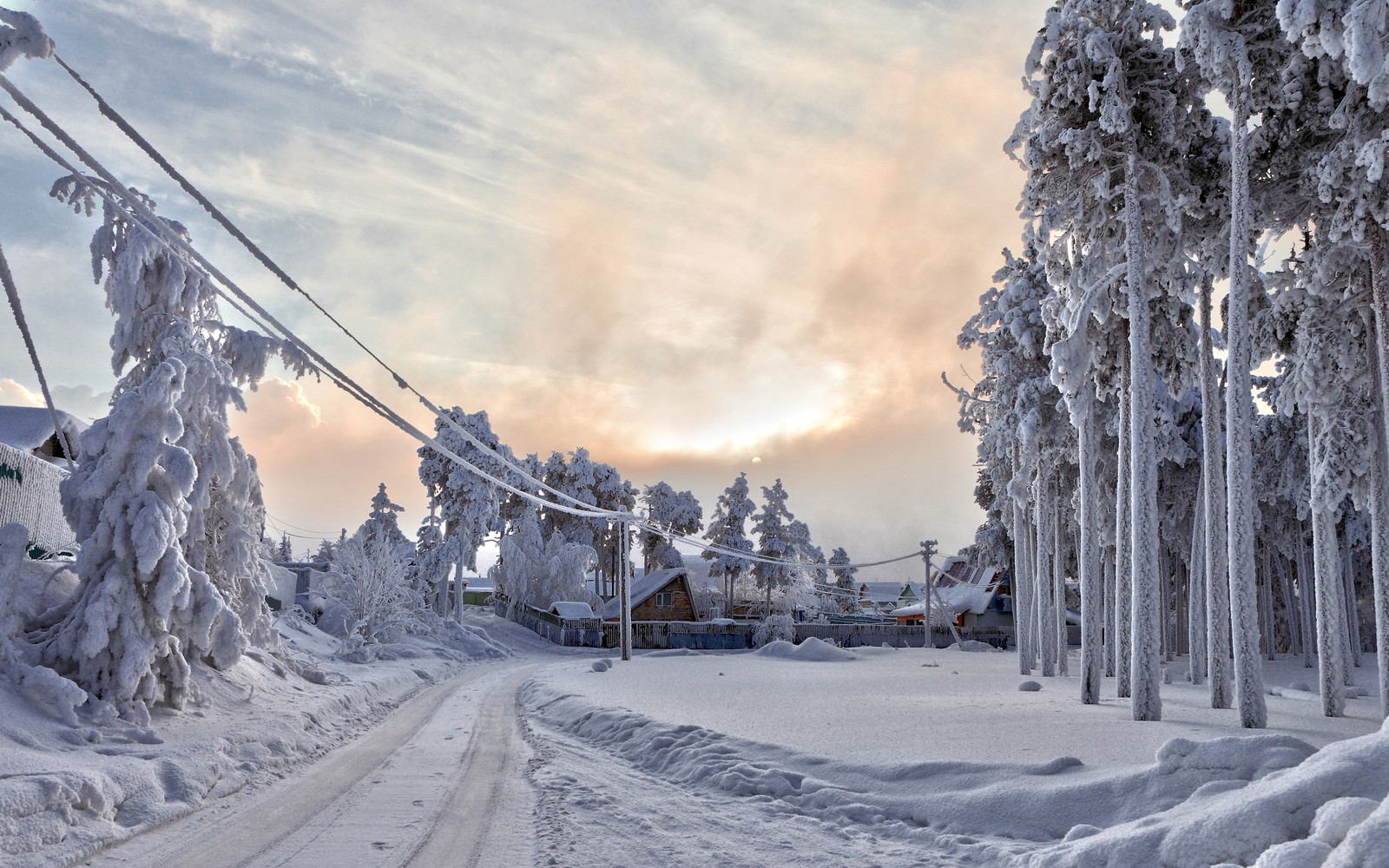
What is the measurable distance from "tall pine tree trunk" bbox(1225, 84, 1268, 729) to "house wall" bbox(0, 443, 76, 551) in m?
26.7

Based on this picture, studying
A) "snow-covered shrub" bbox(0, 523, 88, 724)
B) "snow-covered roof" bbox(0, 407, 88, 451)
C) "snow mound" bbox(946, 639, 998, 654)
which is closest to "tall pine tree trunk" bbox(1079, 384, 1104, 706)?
"snow-covered shrub" bbox(0, 523, 88, 724)

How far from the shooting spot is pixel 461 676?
3259 centimetres

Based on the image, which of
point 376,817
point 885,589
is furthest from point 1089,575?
point 885,589

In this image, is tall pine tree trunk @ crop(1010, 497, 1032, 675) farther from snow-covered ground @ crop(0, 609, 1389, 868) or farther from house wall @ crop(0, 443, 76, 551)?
→ house wall @ crop(0, 443, 76, 551)

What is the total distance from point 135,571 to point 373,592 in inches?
979

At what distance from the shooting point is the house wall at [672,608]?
207ft

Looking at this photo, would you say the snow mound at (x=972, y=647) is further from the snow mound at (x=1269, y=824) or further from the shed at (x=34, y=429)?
the snow mound at (x=1269, y=824)

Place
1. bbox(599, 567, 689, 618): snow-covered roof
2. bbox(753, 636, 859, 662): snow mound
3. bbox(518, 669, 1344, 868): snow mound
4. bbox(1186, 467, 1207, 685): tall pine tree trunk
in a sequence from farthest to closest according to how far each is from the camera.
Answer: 1. bbox(599, 567, 689, 618): snow-covered roof
2. bbox(753, 636, 859, 662): snow mound
3. bbox(1186, 467, 1207, 685): tall pine tree trunk
4. bbox(518, 669, 1344, 868): snow mound

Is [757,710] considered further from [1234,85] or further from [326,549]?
[326,549]

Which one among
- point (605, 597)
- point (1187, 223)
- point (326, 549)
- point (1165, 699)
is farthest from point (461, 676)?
point (605, 597)

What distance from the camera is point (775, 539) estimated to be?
74.1 meters

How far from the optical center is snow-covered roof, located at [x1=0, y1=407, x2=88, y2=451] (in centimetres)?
3200

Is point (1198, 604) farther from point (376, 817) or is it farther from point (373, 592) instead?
point (373, 592)

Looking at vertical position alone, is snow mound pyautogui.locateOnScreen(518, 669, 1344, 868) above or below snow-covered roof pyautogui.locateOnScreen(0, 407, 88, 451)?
below
